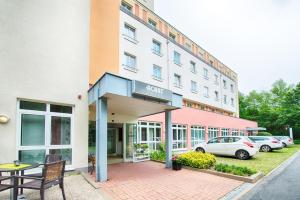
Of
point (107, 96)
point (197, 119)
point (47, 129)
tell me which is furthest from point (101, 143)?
point (197, 119)

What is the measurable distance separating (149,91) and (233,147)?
936cm

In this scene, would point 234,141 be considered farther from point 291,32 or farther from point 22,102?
point 22,102

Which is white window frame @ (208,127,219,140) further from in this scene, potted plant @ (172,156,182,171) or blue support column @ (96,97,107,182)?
blue support column @ (96,97,107,182)

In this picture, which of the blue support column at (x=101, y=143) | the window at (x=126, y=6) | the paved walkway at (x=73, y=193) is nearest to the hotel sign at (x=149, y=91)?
the blue support column at (x=101, y=143)

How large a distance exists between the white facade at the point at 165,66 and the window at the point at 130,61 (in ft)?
0.67

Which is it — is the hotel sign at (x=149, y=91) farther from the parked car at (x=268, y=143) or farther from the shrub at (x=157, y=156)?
the parked car at (x=268, y=143)

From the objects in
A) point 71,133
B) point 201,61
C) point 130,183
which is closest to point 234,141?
point 130,183

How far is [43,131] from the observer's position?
902 cm

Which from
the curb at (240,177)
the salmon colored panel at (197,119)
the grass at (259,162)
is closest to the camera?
the curb at (240,177)

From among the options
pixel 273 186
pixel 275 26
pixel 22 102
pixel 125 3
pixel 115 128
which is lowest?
pixel 273 186

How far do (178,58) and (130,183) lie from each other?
18511 millimetres

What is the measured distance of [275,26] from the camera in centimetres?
632

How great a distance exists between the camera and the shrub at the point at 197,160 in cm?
1089

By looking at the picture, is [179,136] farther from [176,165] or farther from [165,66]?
[176,165]
